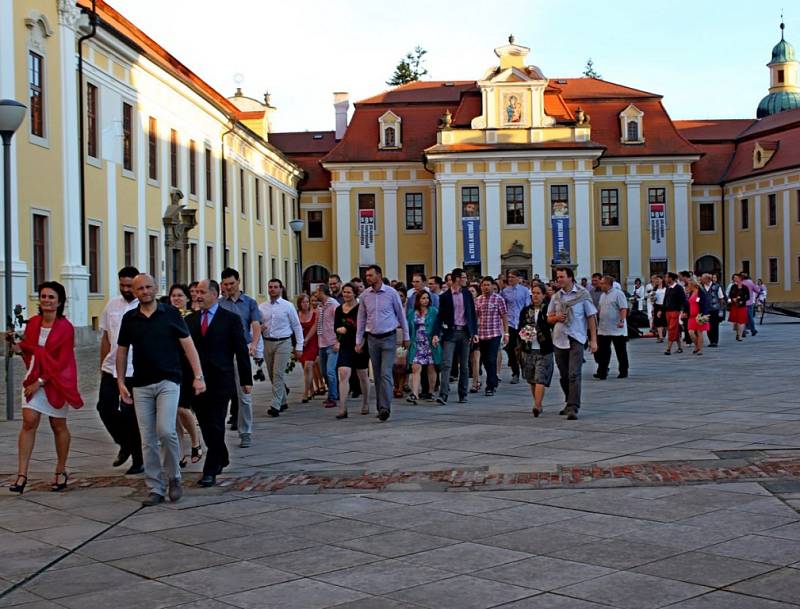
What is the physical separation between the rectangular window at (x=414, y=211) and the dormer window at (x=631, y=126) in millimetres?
11490

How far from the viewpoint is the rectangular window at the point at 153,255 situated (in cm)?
3447

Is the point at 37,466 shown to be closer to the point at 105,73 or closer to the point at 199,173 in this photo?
the point at 105,73

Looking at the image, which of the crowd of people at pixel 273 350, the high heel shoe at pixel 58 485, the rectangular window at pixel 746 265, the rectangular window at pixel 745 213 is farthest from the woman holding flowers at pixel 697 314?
the rectangular window at pixel 746 265

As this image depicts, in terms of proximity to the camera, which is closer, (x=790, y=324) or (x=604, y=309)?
(x=604, y=309)

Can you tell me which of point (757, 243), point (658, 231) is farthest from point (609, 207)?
point (757, 243)

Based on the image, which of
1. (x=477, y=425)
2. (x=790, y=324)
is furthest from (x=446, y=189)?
(x=477, y=425)

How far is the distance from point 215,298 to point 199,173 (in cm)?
3088

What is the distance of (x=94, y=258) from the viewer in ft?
98.2

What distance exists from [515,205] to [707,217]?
14291 millimetres

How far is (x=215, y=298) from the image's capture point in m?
10.5

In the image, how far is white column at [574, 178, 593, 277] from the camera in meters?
56.8

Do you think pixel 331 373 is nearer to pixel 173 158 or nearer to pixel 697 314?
pixel 697 314

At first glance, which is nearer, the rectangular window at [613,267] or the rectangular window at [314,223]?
the rectangular window at [613,267]

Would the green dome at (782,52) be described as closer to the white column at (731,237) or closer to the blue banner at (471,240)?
the white column at (731,237)
